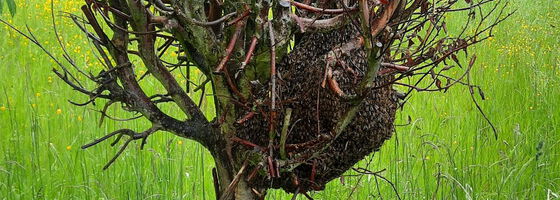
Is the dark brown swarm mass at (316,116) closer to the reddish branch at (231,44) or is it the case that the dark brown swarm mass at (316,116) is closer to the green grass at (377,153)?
the reddish branch at (231,44)

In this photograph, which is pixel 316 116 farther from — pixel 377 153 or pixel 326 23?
pixel 377 153

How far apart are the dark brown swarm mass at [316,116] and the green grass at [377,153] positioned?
2.28 ft

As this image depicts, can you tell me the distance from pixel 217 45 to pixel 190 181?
1.97 meters

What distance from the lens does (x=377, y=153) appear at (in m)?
3.99

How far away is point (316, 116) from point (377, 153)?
241 cm

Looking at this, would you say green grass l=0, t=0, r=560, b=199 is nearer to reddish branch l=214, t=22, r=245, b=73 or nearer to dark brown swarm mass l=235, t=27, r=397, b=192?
dark brown swarm mass l=235, t=27, r=397, b=192

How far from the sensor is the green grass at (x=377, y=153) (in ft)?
10.4

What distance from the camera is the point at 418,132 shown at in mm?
4129

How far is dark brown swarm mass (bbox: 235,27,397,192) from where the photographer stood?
159 cm

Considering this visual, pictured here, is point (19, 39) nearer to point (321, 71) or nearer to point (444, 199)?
point (444, 199)

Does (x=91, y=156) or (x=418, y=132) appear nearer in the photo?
(x=91, y=156)

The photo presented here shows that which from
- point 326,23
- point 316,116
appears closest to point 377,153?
point 316,116

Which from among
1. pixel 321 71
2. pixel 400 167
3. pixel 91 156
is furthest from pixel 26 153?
pixel 321 71

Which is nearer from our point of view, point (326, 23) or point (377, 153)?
point (326, 23)
